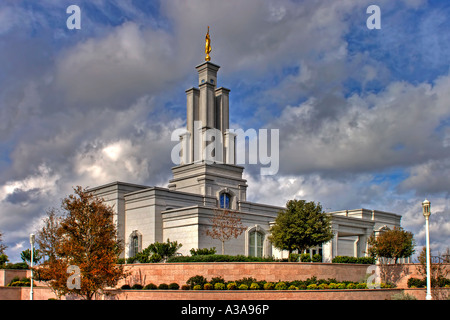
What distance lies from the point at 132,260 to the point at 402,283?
2228 cm

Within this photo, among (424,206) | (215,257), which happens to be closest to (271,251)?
(215,257)

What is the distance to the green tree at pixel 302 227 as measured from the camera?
43.3 meters

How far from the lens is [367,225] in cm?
6203

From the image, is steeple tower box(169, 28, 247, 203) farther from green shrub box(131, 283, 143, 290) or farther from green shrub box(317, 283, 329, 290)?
green shrub box(317, 283, 329, 290)

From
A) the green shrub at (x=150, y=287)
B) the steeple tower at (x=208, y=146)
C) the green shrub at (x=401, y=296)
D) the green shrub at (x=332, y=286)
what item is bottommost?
the green shrub at (x=401, y=296)

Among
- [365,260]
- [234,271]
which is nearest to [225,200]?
[365,260]

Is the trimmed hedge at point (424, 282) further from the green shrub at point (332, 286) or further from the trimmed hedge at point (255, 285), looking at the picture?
the green shrub at point (332, 286)

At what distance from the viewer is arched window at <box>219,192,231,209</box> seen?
56.0 meters

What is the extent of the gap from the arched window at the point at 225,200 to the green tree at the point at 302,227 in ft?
39.6

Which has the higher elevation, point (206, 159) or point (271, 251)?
point (206, 159)

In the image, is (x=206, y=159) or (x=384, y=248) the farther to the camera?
(x=206, y=159)

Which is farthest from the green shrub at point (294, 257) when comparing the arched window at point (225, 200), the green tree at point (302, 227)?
the arched window at point (225, 200)
